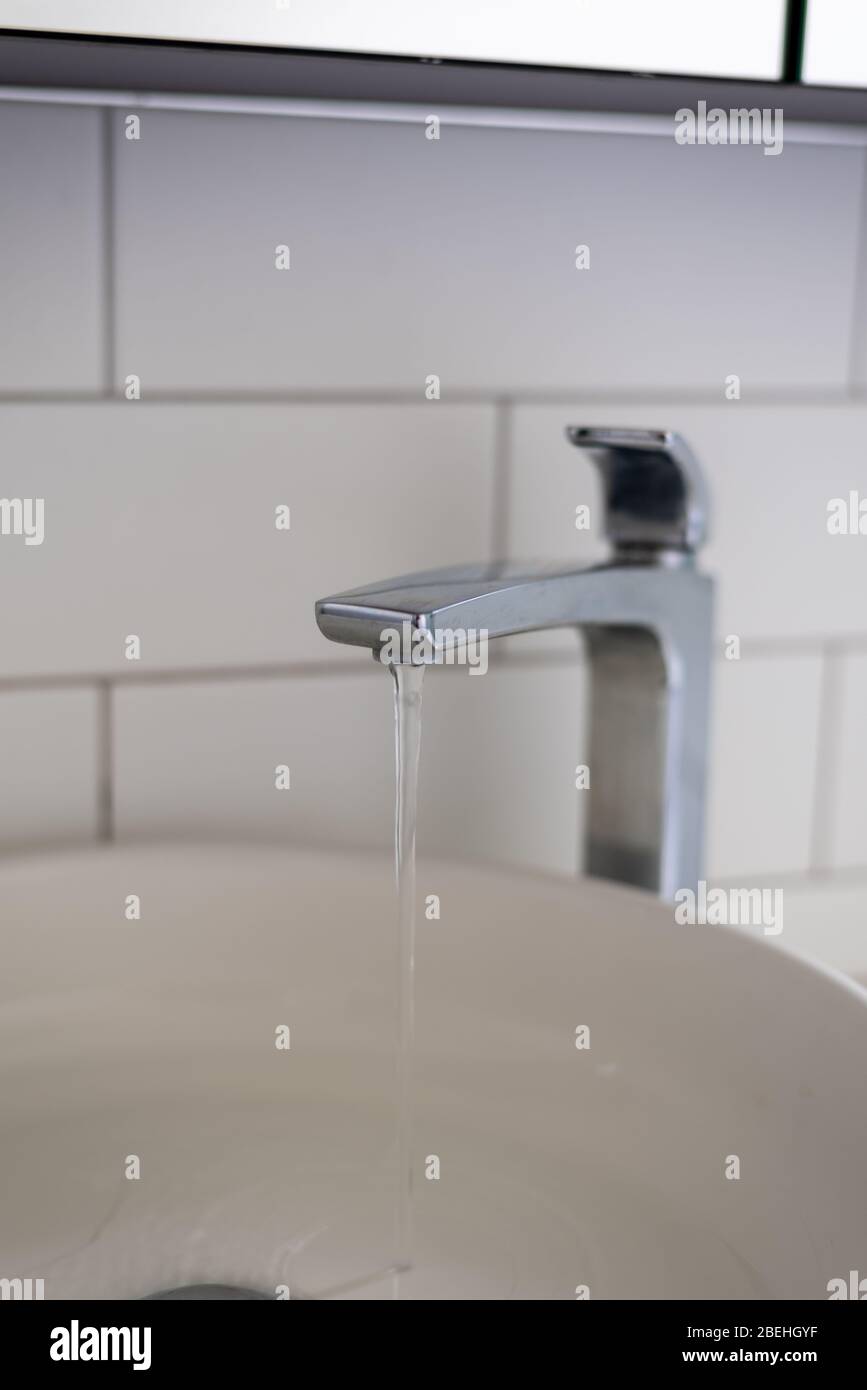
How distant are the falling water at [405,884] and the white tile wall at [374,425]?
17 cm

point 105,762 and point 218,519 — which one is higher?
point 218,519

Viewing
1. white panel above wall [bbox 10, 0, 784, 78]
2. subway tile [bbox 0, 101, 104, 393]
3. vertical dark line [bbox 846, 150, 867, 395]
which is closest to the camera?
white panel above wall [bbox 10, 0, 784, 78]

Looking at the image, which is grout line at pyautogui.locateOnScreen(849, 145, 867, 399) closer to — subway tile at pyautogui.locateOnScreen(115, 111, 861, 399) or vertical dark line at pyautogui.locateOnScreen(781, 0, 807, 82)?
subway tile at pyautogui.locateOnScreen(115, 111, 861, 399)

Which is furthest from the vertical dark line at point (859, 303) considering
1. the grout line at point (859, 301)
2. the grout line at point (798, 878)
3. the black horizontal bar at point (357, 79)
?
the grout line at point (798, 878)

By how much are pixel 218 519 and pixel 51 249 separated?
0.40ft

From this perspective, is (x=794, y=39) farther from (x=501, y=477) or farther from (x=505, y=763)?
(x=505, y=763)

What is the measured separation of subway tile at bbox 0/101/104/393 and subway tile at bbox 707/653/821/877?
0.33 metres

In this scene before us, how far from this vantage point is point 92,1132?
521 mm

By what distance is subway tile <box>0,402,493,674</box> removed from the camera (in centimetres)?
60

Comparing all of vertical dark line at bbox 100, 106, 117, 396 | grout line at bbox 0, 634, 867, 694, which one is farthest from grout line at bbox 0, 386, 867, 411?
grout line at bbox 0, 634, 867, 694

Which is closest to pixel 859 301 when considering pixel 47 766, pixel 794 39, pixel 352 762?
pixel 794 39

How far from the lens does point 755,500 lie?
708mm

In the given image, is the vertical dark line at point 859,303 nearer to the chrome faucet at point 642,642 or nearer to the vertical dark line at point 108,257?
the chrome faucet at point 642,642

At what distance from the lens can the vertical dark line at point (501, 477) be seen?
0.65 meters
